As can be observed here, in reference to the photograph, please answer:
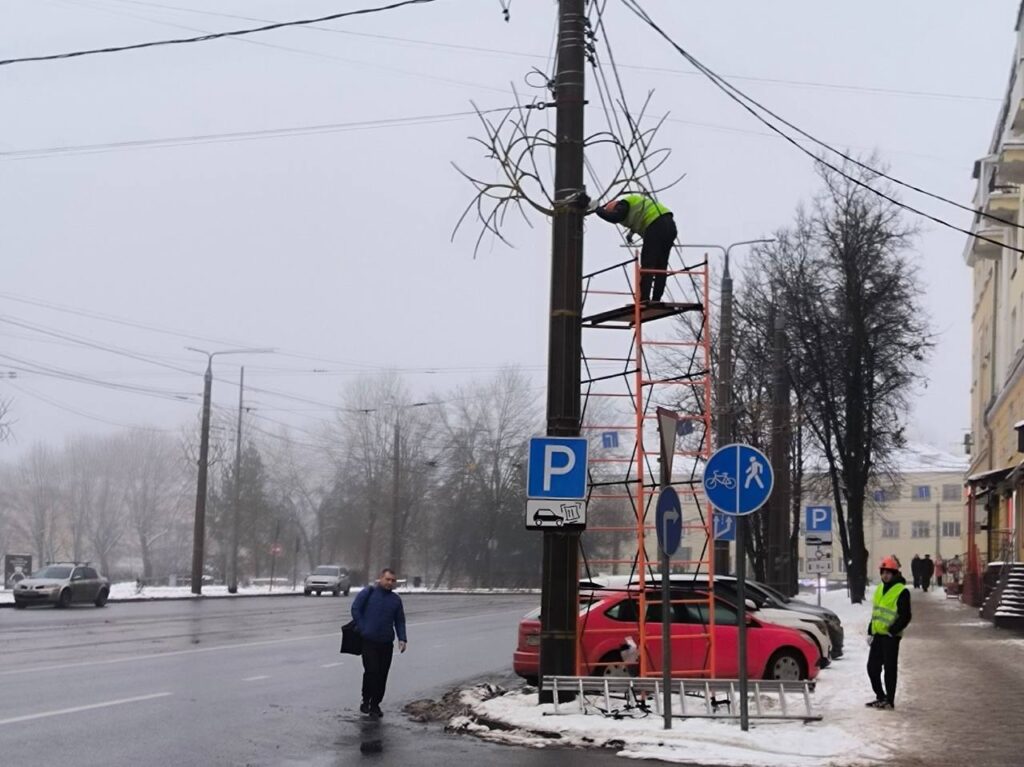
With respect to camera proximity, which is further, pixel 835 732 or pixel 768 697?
pixel 768 697

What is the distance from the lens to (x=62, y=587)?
40656 mm

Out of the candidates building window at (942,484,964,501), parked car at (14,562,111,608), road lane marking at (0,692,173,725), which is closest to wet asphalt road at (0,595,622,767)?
road lane marking at (0,692,173,725)

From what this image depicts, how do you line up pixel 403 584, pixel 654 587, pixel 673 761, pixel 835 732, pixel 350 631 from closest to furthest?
pixel 673 761, pixel 835 732, pixel 350 631, pixel 654 587, pixel 403 584

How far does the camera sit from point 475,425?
271 ft

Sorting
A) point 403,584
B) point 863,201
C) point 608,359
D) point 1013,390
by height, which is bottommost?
point 403,584

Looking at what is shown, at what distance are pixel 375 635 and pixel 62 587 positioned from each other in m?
28.8

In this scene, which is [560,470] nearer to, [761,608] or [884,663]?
[884,663]

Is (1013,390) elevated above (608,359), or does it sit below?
above

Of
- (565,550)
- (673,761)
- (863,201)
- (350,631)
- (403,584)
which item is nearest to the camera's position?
(673,761)

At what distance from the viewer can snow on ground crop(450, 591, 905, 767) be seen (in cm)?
1136

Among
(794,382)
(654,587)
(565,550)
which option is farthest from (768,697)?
(794,382)

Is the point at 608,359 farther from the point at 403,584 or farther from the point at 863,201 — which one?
the point at 403,584

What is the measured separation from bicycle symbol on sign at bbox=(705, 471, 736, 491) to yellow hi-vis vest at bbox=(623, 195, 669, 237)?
3.11 metres

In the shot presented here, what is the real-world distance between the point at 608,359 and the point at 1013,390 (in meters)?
29.4
